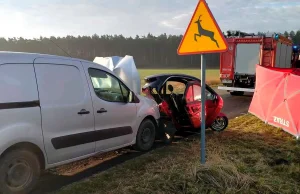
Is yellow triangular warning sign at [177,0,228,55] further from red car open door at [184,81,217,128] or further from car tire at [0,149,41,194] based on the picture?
red car open door at [184,81,217,128]

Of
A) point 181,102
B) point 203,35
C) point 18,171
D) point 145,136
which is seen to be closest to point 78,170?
point 18,171

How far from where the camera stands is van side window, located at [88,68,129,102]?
5.40 metres

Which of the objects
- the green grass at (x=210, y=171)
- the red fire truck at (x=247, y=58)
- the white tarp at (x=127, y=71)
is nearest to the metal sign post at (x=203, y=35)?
the green grass at (x=210, y=171)

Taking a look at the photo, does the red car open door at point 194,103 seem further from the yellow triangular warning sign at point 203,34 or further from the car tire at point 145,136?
the yellow triangular warning sign at point 203,34

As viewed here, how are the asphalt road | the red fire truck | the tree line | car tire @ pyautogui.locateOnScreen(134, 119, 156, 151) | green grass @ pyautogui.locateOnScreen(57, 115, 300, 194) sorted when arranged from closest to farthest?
green grass @ pyautogui.locateOnScreen(57, 115, 300, 194) < the asphalt road < car tire @ pyautogui.locateOnScreen(134, 119, 156, 151) < the red fire truck < the tree line

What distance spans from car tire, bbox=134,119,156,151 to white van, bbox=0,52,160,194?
50 centimetres

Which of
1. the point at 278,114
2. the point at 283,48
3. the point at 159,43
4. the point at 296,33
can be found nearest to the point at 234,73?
the point at 283,48

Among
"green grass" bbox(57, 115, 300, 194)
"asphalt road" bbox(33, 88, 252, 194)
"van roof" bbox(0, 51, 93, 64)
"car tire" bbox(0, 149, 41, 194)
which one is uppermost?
"van roof" bbox(0, 51, 93, 64)

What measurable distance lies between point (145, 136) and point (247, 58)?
40.0 feet

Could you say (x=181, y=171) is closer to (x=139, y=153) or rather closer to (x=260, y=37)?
(x=139, y=153)

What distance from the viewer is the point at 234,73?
17.6 m

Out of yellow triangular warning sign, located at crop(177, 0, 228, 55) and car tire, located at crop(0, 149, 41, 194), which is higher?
yellow triangular warning sign, located at crop(177, 0, 228, 55)

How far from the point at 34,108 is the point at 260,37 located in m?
15.0

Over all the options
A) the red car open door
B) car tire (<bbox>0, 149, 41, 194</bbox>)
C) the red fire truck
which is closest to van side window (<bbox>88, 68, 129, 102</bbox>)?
car tire (<bbox>0, 149, 41, 194</bbox>)
